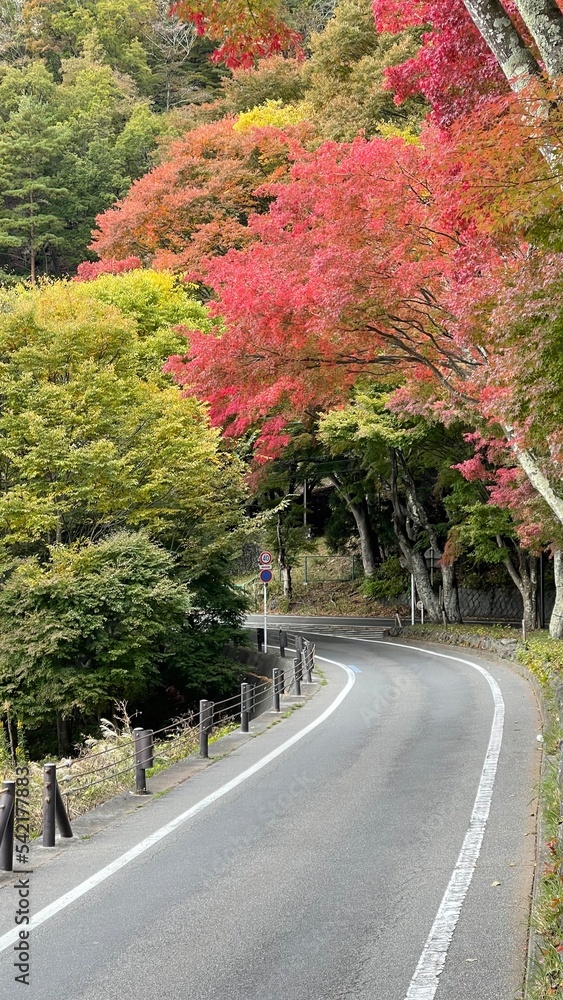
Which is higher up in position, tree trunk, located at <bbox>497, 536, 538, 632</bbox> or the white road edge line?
tree trunk, located at <bbox>497, 536, 538, 632</bbox>

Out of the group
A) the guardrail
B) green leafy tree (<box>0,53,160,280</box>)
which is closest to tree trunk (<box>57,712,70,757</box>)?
the guardrail

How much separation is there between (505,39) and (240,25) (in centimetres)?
305

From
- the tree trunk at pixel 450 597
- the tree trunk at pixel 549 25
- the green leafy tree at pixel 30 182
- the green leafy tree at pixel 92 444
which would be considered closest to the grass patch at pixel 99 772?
the green leafy tree at pixel 92 444

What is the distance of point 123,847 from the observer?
7.77 metres

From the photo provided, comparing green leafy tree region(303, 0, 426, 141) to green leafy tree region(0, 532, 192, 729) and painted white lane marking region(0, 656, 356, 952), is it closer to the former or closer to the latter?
green leafy tree region(0, 532, 192, 729)

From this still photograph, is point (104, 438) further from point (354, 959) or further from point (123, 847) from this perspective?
point (354, 959)

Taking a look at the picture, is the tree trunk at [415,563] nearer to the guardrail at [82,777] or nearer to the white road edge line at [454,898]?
the guardrail at [82,777]

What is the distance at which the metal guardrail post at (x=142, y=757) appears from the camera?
32.8 ft

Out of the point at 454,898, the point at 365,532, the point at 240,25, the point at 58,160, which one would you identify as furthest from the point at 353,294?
the point at 58,160

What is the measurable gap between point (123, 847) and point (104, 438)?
13.9m

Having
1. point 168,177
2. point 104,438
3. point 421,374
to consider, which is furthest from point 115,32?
point 421,374

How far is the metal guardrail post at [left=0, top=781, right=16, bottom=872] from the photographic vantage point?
704 cm

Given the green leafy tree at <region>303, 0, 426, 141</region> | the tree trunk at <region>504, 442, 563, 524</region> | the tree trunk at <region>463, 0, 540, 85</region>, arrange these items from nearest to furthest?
the tree trunk at <region>463, 0, 540, 85</region> < the tree trunk at <region>504, 442, 563, 524</region> < the green leafy tree at <region>303, 0, 426, 141</region>

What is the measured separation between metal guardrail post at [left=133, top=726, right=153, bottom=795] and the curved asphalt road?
40 centimetres
